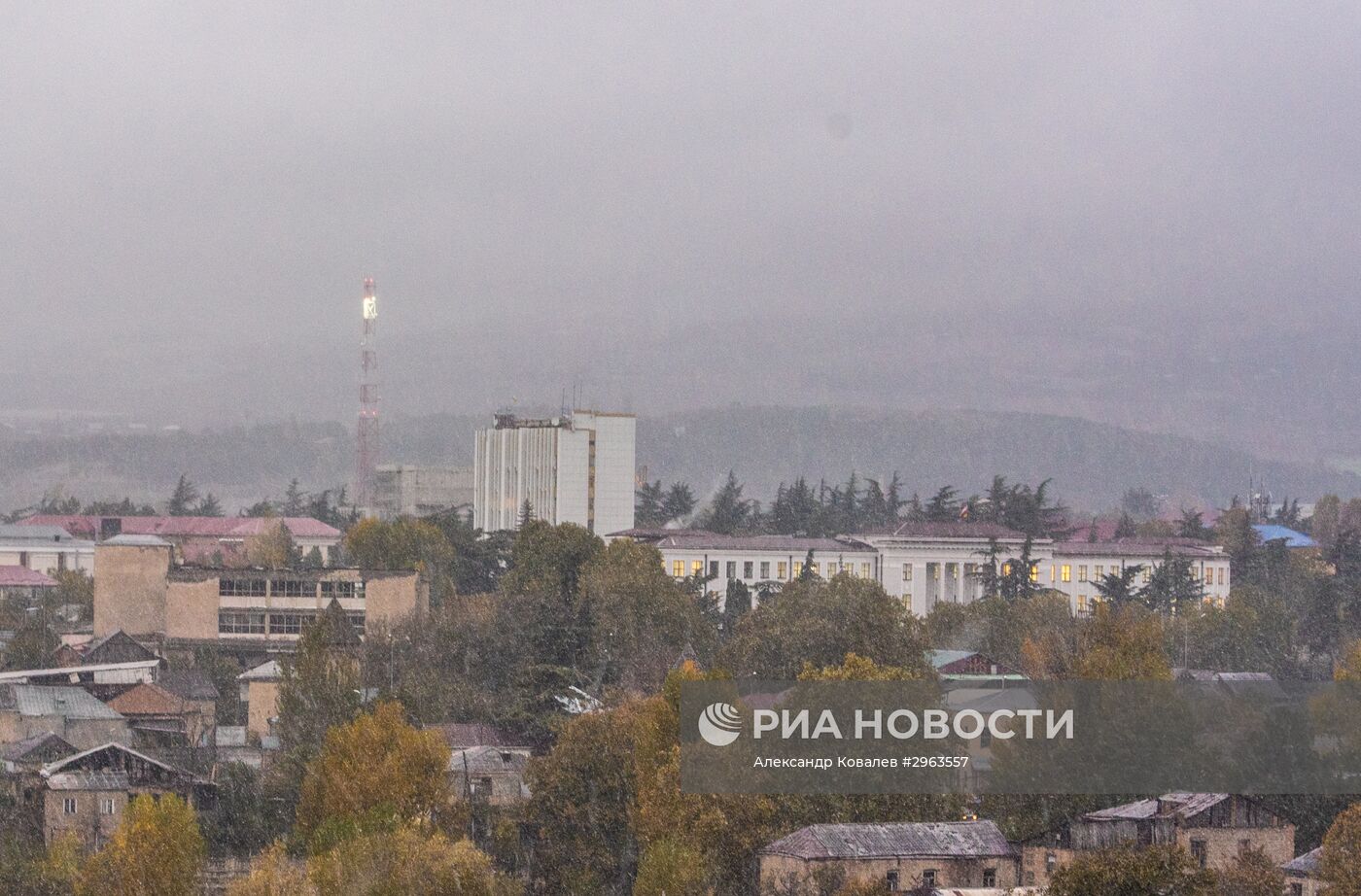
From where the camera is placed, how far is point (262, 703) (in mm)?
38562

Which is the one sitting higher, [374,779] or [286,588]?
[286,588]

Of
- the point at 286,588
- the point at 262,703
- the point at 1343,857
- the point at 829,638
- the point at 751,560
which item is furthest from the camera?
the point at 751,560

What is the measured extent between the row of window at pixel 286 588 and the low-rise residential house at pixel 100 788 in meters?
18.9

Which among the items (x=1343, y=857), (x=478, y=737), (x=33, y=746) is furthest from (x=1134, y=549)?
(x=1343, y=857)

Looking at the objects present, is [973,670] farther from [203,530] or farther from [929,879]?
[203,530]

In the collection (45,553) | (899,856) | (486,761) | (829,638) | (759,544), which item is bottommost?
(486,761)

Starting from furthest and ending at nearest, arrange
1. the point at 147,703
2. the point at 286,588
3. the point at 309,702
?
the point at 286,588, the point at 147,703, the point at 309,702

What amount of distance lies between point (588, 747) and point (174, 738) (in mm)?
10209

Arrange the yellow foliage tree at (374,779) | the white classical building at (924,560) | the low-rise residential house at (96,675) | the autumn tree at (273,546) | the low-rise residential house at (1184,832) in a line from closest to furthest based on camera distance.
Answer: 1. the low-rise residential house at (1184,832)
2. the yellow foliage tree at (374,779)
3. the low-rise residential house at (96,675)
4. the white classical building at (924,560)
5. the autumn tree at (273,546)

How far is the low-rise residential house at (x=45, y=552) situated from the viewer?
78.1m

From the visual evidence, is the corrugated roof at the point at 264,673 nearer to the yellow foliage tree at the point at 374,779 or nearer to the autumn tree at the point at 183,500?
the yellow foliage tree at the point at 374,779

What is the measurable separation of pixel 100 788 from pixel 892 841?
12.3 metres

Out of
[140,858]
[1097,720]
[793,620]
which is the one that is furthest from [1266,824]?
[793,620]

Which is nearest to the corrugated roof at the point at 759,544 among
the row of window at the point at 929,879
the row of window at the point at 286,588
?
the row of window at the point at 286,588
